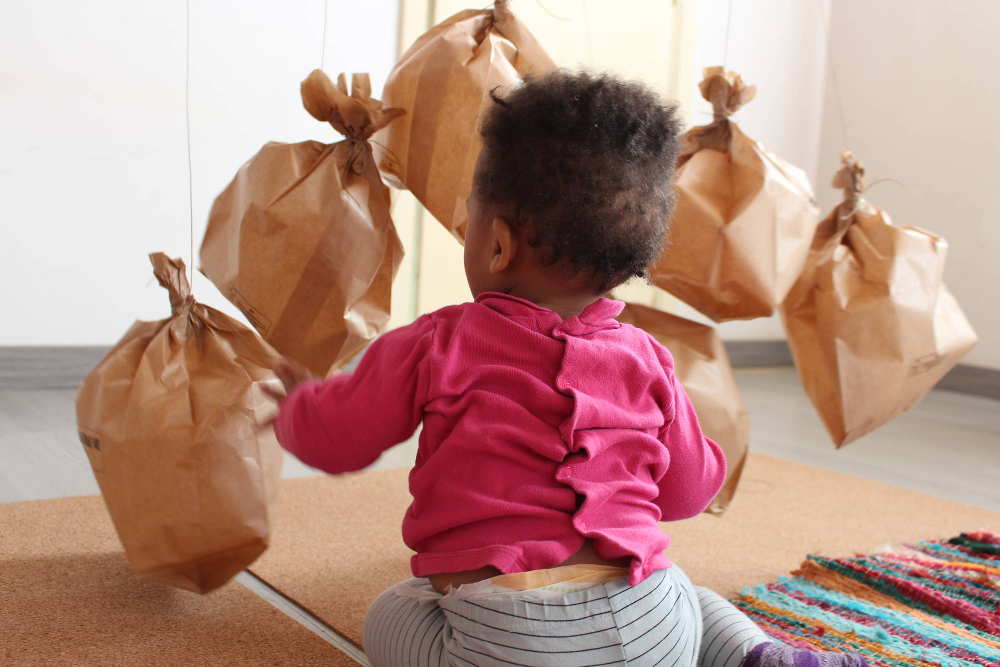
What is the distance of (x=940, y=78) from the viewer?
8.00 ft

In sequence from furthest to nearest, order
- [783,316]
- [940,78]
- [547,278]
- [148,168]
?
1. [940,78]
2. [148,168]
3. [783,316]
4. [547,278]

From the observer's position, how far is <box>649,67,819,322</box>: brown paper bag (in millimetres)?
875

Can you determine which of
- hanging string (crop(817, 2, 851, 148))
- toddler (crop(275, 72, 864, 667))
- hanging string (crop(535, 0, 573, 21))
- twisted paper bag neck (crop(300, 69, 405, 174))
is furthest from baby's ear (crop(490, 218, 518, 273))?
hanging string (crop(817, 2, 851, 148))

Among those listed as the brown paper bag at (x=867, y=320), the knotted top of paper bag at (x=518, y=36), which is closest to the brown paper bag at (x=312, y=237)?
the knotted top of paper bag at (x=518, y=36)

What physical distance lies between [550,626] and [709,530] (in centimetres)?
63

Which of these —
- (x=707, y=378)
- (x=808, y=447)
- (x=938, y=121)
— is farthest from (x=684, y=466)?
(x=938, y=121)

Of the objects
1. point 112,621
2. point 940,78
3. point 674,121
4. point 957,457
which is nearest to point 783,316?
point 674,121

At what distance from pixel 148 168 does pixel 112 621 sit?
1058 millimetres

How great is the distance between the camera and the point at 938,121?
2447 mm

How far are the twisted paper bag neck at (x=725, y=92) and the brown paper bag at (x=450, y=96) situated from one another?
156mm

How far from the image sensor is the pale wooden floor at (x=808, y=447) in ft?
3.95

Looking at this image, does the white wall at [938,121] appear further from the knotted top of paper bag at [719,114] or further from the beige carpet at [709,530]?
the knotted top of paper bag at [719,114]

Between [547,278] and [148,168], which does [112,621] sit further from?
[148,168]

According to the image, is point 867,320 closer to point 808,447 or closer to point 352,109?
point 352,109
